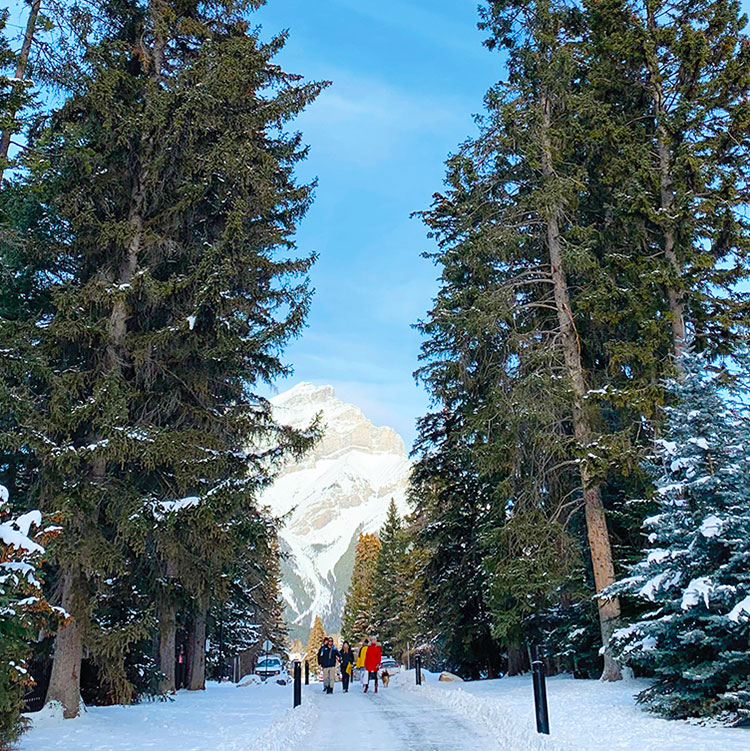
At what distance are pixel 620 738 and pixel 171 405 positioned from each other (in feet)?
31.0

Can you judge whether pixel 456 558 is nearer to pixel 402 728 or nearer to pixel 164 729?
pixel 402 728

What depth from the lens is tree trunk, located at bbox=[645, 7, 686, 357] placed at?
49.4 ft

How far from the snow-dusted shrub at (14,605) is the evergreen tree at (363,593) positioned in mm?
46992

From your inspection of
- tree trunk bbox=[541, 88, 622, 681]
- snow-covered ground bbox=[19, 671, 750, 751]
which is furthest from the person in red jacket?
tree trunk bbox=[541, 88, 622, 681]

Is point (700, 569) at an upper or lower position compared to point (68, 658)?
upper

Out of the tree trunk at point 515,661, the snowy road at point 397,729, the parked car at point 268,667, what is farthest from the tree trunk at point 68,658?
Result: the parked car at point 268,667

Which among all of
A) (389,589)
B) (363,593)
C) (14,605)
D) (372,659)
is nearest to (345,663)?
(372,659)

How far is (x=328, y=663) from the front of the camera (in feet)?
66.3

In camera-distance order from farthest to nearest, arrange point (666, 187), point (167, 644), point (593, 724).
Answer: point (167, 644), point (666, 187), point (593, 724)

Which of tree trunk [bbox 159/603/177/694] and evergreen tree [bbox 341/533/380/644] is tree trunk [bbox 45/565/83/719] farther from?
evergreen tree [bbox 341/533/380/644]

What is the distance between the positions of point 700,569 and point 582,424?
21.1 feet

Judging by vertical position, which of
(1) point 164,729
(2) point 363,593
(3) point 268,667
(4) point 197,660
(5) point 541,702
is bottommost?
(3) point 268,667

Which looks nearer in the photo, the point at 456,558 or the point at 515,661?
the point at 515,661

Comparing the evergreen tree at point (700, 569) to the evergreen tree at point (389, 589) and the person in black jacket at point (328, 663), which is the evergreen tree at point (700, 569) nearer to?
the person in black jacket at point (328, 663)
